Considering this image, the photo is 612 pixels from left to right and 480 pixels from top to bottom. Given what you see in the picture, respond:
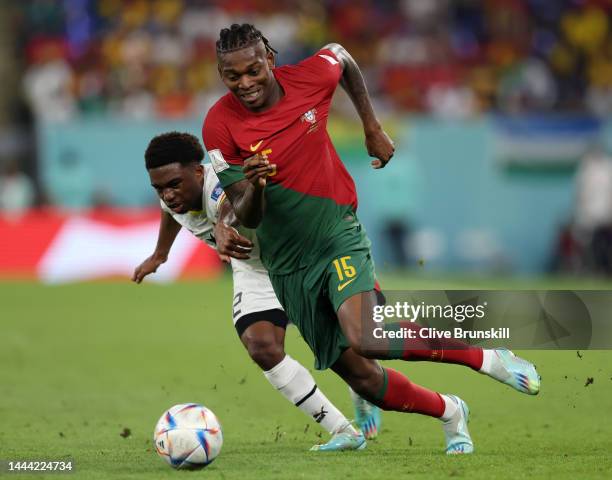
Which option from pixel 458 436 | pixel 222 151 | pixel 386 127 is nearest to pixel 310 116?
pixel 222 151

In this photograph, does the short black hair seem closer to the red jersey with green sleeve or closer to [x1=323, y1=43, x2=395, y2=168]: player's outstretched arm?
the red jersey with green sleeve

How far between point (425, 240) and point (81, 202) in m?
6.08

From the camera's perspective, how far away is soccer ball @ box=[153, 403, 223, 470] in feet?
20.9

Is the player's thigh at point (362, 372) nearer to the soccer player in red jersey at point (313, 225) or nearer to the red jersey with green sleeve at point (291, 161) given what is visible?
the soccer player in red jersey at point (313, 225)

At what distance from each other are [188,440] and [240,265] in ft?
5.30

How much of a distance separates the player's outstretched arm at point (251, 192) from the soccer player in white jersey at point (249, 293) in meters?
0.31

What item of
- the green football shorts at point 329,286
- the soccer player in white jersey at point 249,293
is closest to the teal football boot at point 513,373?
the green football shorts at point 329,286

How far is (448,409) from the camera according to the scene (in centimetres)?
684

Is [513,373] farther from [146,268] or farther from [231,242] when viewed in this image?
[146,268]

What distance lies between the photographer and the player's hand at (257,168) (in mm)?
6035

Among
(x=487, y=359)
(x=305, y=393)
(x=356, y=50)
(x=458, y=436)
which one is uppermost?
(x=487, y=359)

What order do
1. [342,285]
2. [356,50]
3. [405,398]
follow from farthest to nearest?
[356,50] < [405,398] < [342,285]

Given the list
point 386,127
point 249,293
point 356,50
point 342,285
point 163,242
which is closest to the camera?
point 342,285

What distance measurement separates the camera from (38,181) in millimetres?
21219
